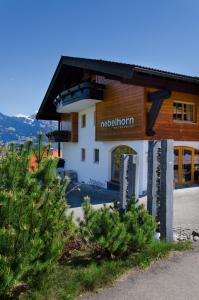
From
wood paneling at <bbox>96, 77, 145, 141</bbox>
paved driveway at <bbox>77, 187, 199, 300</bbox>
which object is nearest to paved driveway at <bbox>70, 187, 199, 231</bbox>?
paved driveway at <bbox>77, 187, 199, 300</bbox>

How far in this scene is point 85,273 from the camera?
4.73 meters

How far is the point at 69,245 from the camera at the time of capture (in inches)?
234

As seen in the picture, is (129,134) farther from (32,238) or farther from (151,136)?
(32,238)

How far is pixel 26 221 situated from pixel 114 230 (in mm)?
1836

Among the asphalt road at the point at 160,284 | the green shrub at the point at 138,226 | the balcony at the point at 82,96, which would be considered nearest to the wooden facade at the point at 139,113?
the balcony at the point at 82,96

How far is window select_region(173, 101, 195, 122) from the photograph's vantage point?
635 inches

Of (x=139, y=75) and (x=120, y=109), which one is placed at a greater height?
(x=139, y=75)

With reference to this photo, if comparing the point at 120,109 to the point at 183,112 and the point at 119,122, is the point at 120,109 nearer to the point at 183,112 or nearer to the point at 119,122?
the point at 119,122

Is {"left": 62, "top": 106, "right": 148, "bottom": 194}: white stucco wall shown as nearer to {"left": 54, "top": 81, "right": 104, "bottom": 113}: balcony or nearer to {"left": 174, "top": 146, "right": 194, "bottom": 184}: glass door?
{"left": 54, "top": 81, "right": 104, "bottom": 113}: balcony

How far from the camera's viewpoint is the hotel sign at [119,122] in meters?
15.8

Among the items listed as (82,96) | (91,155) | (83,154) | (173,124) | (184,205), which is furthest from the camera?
(83,154)

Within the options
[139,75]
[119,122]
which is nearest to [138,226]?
[139,75]

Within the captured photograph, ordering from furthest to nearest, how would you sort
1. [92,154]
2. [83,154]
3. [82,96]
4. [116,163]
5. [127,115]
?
[83,154], [92,154], [82,96], [116,163], [127,115]

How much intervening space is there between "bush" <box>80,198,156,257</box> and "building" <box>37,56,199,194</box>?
26.3 ft
